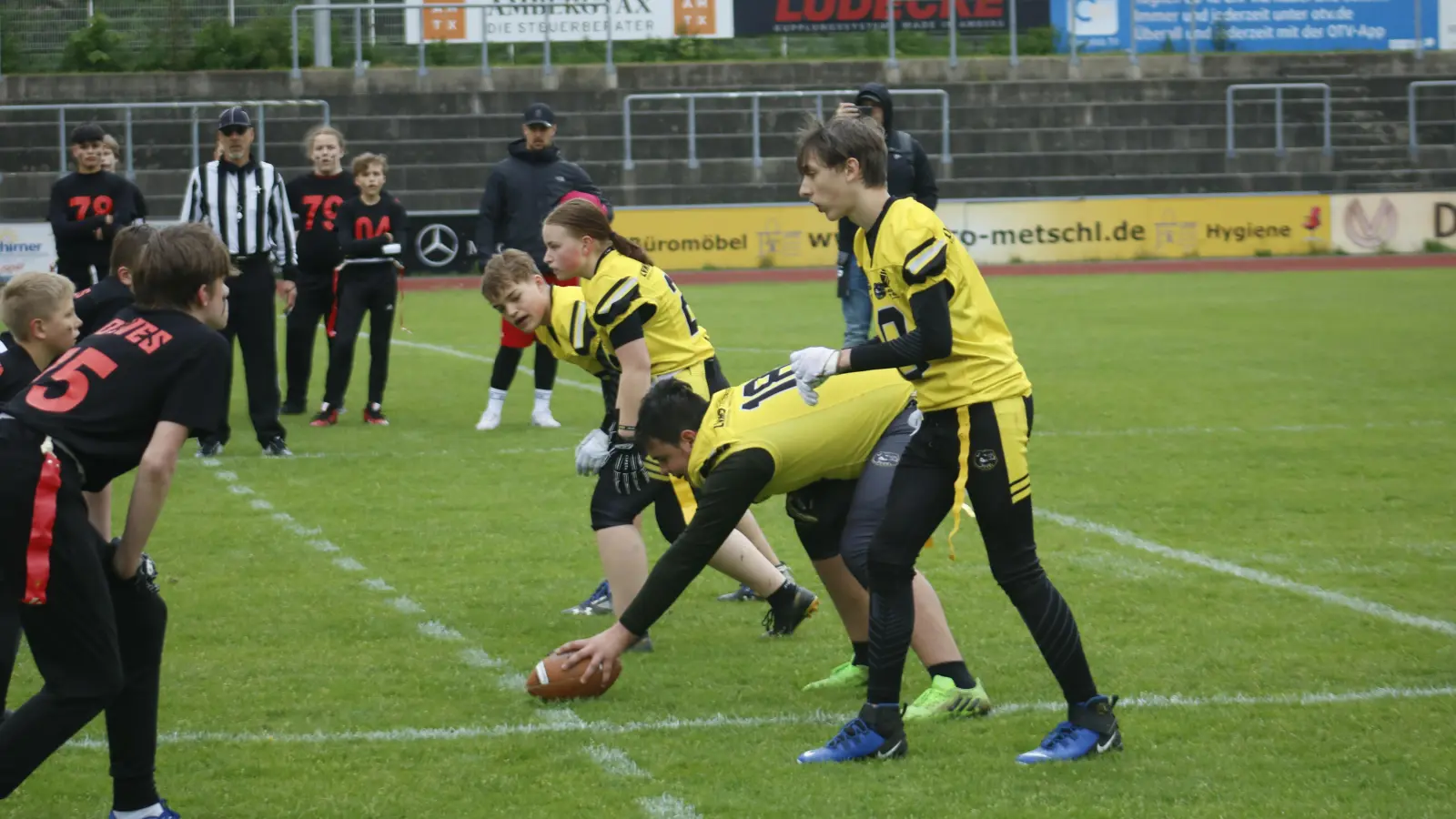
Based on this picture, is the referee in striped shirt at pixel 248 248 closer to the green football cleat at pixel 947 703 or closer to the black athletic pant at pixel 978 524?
the green football cleat at pixel 947 703

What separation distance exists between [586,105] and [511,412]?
19893 millimetres

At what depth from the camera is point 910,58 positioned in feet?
112

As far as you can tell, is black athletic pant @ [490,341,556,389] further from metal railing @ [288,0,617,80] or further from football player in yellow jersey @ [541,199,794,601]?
metal railing @ [288,0,617,80]

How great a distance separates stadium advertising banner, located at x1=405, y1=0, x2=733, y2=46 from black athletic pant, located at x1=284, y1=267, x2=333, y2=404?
A: 20.3 m

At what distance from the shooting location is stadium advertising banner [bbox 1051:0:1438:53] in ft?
113

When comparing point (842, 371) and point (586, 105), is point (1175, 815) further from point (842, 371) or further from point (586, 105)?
point (586, 105)

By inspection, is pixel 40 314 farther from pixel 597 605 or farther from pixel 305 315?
pixel 305 315

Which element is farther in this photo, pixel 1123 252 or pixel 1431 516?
pixel 1123 252

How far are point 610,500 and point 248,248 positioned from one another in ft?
18.8

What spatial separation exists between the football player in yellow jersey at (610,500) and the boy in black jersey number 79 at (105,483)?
2.09 metres

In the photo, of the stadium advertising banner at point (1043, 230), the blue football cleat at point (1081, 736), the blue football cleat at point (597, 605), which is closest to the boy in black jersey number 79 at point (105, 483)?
the blue football cleat at point (1081, 736)

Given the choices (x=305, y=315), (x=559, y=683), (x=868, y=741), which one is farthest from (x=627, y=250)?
(x=305, y=315)

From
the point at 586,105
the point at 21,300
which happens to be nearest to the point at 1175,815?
the point at 21,300

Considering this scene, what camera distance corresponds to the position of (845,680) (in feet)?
19.0
